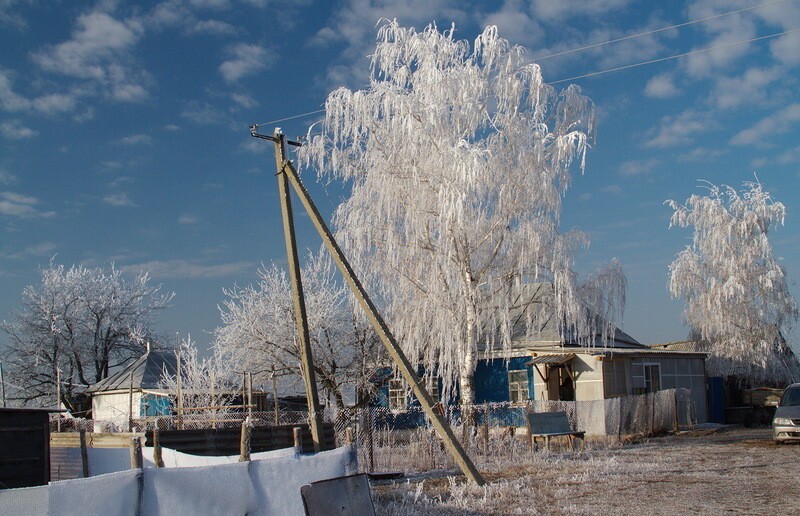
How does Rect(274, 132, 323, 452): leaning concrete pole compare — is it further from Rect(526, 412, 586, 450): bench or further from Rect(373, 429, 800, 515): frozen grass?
Rect(526, 412, 586, 450): bench

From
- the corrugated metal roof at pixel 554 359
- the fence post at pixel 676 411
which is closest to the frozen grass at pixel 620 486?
the fence post at pixel 676 411

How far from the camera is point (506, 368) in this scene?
94.2 feet

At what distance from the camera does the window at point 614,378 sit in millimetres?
25875

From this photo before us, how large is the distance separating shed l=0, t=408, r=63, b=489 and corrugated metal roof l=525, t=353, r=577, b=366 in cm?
1689

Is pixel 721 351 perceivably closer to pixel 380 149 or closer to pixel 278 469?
pixel 380 149

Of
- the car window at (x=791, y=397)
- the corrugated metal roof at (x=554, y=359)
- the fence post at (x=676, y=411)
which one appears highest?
the corrugated metal roof at (x=554, y=359)

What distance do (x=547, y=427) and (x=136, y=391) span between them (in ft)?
65.8

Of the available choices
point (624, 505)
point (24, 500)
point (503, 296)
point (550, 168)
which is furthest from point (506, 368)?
point (24, 500)

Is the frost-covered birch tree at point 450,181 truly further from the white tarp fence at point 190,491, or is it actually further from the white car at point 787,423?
the white tarp fence at point 190,491

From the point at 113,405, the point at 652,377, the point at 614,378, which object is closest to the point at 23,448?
the point at 614,378

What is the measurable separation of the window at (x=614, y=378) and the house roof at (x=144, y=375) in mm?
18774

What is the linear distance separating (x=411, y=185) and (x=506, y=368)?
33.6 ft

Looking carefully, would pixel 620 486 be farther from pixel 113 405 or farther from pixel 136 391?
pixel 113 405

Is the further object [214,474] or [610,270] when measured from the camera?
[610,270]
